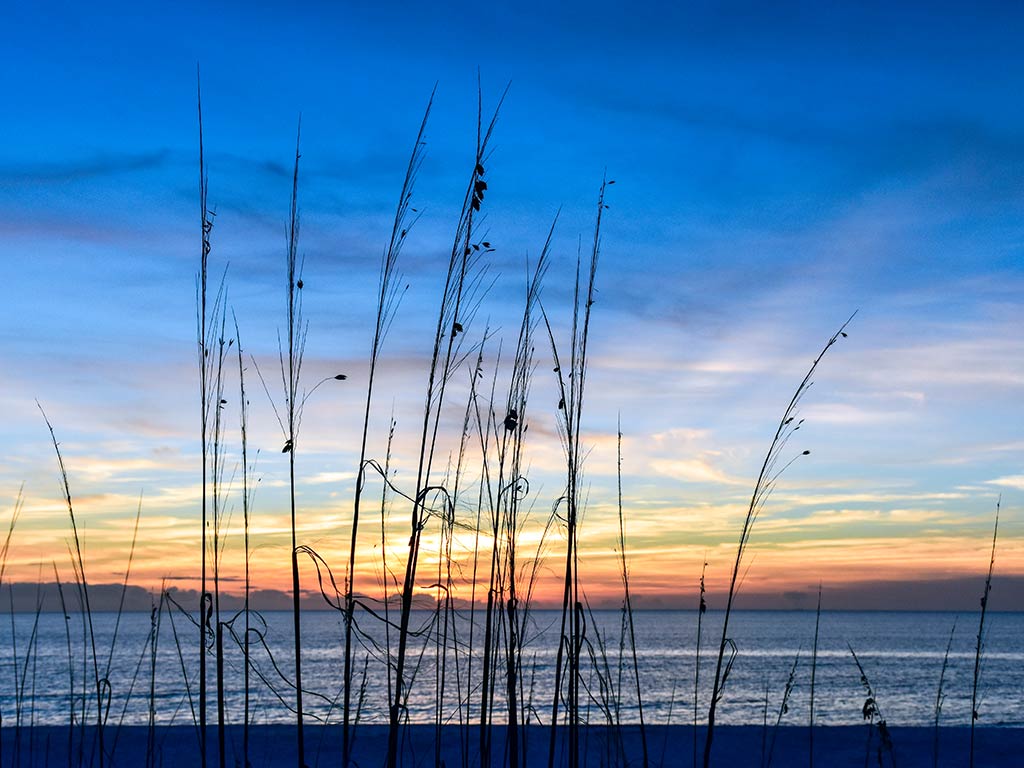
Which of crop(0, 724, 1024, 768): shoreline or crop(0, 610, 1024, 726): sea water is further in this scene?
crop(0, 610, 1024, 726): sea water

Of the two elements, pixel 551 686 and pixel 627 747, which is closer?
pixel 627 747

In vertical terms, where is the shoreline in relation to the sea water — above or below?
above

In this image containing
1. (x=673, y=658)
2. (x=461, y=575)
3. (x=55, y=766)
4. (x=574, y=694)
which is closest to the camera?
(x=574, y=694)

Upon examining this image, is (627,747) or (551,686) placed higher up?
(627,747)

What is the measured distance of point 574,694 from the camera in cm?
232

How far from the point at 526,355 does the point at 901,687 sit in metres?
37.0

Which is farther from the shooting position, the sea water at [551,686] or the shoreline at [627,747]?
the sea water at [551,686]

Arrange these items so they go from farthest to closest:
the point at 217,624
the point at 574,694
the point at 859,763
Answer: the point at 859,763 → the point at 574,694 → the point at 217,624

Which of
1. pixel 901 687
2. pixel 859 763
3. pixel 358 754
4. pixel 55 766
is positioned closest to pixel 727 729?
pixel 859 763

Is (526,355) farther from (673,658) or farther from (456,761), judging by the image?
(673,658)

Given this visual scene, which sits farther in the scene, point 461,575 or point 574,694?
point 461,575

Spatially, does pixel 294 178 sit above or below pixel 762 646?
above

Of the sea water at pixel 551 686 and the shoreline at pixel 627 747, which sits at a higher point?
the shoreline at pixel 627 747

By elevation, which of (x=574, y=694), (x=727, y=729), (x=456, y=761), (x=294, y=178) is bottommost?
(x=727, y=729)
